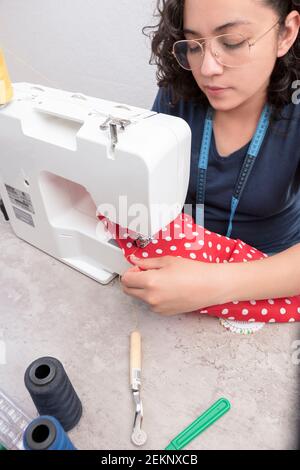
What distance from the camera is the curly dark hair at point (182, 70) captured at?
66cm

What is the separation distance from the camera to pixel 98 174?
588mm

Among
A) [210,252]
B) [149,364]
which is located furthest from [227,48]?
[149,364]

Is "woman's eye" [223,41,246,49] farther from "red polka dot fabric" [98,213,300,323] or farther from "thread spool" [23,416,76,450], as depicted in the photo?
"thread spool" [23,416,76,450]

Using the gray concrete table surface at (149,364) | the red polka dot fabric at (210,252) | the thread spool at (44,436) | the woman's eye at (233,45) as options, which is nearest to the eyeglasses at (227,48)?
the woman's eye at (233,45)

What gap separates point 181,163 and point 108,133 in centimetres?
12

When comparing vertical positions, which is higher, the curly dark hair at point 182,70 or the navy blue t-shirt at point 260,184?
the curly dark hair at point 182,70

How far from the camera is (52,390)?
48 centimetres

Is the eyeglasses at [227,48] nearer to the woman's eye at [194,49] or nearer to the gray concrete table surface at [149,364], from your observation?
the woman's eye at [194,49]

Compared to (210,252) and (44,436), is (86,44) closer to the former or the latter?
(210,252)

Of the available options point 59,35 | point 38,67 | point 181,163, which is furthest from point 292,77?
point 38,67

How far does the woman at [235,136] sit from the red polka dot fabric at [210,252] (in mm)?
22

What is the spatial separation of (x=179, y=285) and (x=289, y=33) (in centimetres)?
47

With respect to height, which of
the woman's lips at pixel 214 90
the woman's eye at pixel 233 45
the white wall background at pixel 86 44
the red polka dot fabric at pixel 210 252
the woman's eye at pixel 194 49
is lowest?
the red polka dot fabric at pixel 210 252

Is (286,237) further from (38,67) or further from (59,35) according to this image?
(38,67)
